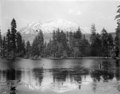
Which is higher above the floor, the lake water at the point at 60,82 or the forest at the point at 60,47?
the forest at the point at 60,47

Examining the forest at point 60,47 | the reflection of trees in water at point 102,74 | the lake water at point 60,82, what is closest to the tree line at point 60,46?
the forest at point 60,47

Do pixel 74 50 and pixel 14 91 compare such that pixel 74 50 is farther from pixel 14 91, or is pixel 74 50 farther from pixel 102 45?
pixel 14 91

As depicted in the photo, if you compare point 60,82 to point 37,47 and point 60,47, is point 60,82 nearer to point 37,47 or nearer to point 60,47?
point 60,47

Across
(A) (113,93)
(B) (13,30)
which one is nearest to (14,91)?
(A) (113,93)

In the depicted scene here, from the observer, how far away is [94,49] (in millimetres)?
119250

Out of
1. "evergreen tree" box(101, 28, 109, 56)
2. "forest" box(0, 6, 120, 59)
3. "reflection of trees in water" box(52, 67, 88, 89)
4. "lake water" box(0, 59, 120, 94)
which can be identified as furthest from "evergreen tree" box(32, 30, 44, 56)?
"reflection of trees in water" box(52, 67, 88, 89)

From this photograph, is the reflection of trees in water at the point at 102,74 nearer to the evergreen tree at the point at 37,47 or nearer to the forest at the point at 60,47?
the forest at the point at 60,47

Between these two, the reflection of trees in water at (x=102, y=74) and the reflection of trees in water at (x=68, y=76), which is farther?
the reflection of trees in water at (x=102, y=74)

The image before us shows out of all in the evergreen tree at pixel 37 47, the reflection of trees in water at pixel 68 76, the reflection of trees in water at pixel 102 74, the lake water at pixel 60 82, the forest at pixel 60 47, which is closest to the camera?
the lake water at pixel 60 82

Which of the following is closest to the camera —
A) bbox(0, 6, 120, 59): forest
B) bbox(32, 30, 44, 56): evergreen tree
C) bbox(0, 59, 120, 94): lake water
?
bbox(0, 59, 120, 94): lake water

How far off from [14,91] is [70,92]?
4967 mm

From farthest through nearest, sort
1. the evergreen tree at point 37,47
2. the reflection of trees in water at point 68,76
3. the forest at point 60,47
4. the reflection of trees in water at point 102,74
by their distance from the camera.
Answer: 1. the evergreen tree at point 37,47
2. the forest at point 60,47
3. the reflection of trees in water at point 102,74
4. the reflection of trees in water at point 68,76

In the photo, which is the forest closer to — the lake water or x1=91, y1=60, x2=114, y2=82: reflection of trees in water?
x1=91, y1=60, x2=114, y2=82: reflection of trees in water

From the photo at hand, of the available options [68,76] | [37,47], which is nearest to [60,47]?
[37,47]
